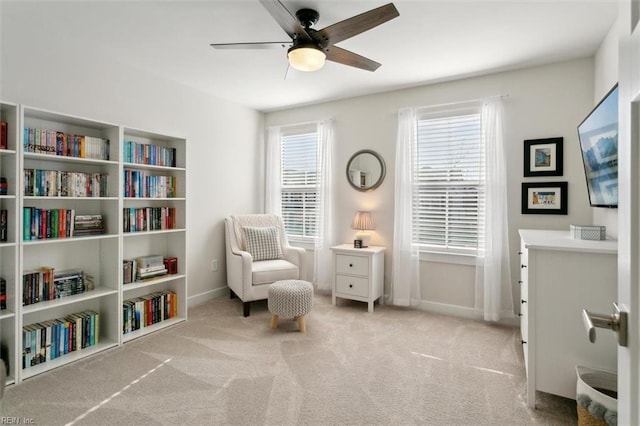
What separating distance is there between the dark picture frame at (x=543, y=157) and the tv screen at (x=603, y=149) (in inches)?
27.0

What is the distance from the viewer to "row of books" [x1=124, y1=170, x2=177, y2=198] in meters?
2.94

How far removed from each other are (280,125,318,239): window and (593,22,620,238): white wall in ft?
9.47

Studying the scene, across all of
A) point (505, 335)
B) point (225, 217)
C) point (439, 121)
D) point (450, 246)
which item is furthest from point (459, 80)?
point (225, 217)

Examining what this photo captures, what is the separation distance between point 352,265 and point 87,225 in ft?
8.31

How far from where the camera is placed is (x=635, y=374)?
0.64 metres

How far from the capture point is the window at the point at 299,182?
443 centimetres

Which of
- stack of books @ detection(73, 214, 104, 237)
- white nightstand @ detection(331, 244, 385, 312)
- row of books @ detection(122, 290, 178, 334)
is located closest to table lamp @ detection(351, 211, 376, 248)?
white nightstand @ detection(331, 244, 385, 312)

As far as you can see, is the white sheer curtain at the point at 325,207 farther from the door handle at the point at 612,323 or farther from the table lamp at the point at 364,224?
the door handle at the point at 612,323

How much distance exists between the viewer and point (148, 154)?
312cm

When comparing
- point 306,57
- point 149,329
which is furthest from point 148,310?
point 306,57

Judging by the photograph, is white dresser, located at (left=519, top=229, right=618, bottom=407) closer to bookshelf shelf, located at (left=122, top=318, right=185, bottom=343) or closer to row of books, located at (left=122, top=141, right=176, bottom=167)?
bookshelf shelf, located at (left=122, top=318, right=185, bottom=343)

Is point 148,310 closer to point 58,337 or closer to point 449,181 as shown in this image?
point 58,337

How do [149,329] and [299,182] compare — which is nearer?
[149,329]

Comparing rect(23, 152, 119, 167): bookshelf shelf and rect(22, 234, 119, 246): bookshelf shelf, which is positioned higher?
rect(23, 152, 119, 167): bookshelf shelf
